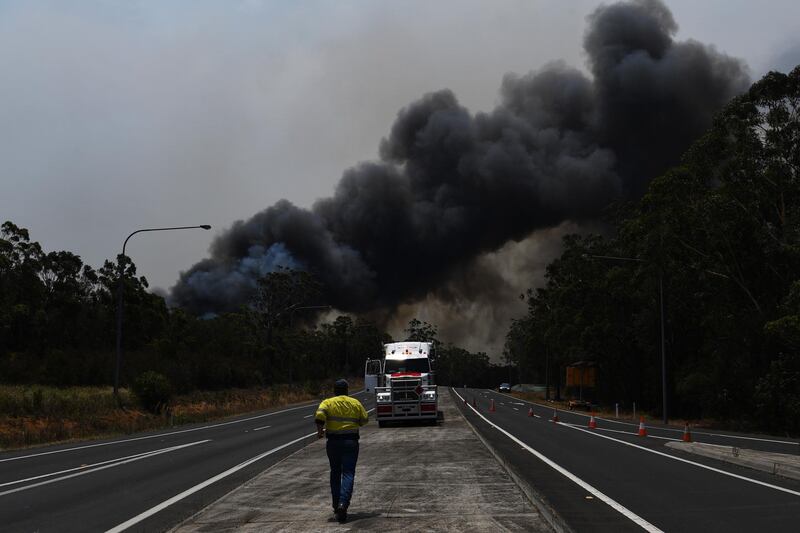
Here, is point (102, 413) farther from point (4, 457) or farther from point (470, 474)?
point (470, 474)

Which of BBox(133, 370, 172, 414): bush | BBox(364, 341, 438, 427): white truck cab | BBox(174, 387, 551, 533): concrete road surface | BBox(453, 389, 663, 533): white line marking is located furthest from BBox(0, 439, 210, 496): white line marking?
BBox(133, 370, 172, 414): bush

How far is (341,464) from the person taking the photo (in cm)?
948

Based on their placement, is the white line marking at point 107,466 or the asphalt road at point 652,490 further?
the white line marking at point 107,466

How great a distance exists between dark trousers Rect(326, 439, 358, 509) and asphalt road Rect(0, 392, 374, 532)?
2.14 m

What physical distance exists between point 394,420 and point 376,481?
1576 centimetres

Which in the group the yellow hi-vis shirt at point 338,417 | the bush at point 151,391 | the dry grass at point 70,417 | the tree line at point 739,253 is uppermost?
the tree line at point 739,253

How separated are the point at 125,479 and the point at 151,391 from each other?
984 inches

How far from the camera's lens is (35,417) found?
108 ft

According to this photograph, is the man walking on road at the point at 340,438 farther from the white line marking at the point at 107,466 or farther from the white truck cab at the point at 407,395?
the white truck cab at the point at 407,395

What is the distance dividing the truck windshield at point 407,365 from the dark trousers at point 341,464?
2047 centimetres

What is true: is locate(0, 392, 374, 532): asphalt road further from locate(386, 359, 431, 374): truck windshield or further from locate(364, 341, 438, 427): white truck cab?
locate(386, 359, 431, 374): truck windshield

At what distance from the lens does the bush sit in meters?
38.1

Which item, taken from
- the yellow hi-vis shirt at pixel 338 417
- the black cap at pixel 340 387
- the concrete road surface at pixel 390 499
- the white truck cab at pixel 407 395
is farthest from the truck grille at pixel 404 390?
the yellow hi-vis shirt at pixel 338 417

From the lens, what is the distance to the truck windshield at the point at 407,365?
29969 millimetres
